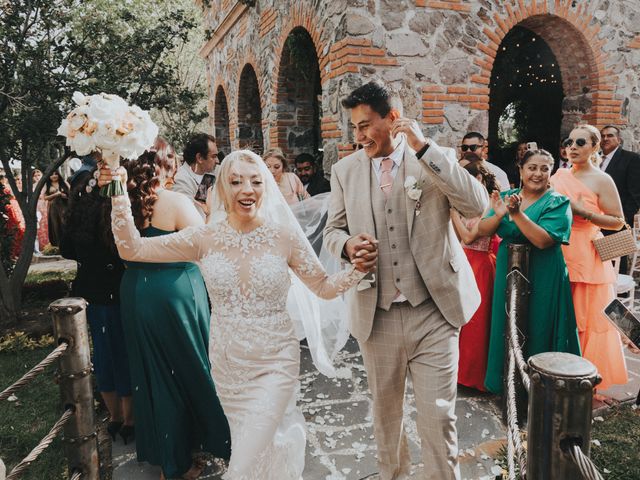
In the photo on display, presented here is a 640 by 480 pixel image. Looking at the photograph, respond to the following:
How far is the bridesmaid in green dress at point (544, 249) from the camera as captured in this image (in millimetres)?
3605

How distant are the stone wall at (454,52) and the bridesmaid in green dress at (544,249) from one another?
3028 millimetres

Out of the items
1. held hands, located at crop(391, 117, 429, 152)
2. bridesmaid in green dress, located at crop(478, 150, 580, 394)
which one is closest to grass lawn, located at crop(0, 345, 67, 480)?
held hands, located at crop(391, 117, 429, 152)

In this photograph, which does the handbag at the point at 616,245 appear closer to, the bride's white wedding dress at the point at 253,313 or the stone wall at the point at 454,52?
the bride's white wedding dress at the point at 253,313

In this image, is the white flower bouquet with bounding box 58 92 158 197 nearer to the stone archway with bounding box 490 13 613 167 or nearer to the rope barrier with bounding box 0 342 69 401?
the rope barrier with bounding box 0 342 69 401

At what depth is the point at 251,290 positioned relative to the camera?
2592mm

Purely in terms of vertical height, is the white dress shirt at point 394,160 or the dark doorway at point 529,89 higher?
the dark doorway at point 529,89

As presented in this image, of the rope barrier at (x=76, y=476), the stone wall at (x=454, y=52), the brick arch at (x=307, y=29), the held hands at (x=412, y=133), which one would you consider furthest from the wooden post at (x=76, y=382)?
the brick arch at (x=307, y=29)

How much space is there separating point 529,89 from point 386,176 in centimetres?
1164

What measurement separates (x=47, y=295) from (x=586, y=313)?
8057 mm

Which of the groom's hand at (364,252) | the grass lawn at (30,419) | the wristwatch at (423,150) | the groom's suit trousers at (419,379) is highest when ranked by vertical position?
the wristwatch at (423,150)

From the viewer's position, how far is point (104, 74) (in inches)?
249

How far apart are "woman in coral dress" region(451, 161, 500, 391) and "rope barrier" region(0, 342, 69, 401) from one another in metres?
3.12

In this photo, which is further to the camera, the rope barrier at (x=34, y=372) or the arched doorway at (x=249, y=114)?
the arched doorway at (x=249, y=114)

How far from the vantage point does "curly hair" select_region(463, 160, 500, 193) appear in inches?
176
